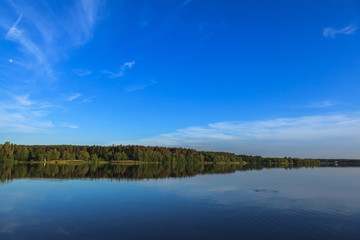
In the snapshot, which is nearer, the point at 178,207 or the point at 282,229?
the point at 282,229

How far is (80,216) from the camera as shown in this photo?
24.5 meters

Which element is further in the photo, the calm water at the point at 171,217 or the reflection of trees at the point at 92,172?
the reflection of trees at the point at 92,172

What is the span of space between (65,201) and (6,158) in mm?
155902

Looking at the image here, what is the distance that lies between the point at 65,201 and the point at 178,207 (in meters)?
15.0

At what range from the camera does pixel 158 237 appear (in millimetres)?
18516

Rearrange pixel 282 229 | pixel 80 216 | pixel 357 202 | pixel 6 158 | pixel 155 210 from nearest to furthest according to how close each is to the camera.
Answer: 1. pixel 282 229
2. pixel 80 216
3. pixel 155 210
4. pixel 357 202
5. pixel 6 158

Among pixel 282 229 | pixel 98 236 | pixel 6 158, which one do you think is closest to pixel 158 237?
pixel 98 236

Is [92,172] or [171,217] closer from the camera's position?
[171,217]

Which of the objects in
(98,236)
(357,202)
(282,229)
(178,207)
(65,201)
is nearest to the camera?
(98,236)

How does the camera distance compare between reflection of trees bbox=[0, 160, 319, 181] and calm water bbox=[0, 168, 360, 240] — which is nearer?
calm water bbox=[0, 168, 360, 240]

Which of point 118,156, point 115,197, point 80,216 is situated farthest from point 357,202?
point 118,156

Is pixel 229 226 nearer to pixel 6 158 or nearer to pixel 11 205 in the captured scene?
pixel 11 205

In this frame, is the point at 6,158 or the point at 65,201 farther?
the point at 6,158

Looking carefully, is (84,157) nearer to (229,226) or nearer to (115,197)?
(115,197)
